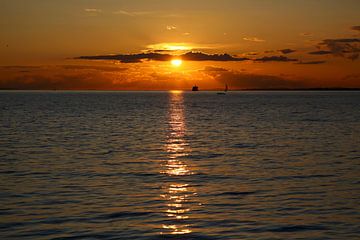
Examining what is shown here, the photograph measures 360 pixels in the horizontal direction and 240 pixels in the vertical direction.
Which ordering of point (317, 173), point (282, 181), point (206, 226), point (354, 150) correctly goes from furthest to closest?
point (354, 150) < point (317, 173) < point (282, 181) < point (206, 226)

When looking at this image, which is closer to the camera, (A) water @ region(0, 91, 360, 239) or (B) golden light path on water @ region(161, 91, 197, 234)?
(A) water @ region(0, 91, 360, 239)

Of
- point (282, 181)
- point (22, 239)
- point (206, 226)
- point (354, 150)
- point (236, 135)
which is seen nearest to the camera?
point (22, 239)

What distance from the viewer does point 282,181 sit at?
91.5 feet

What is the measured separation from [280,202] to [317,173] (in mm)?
8801

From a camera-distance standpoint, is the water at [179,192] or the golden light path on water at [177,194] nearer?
the water at [179,192]

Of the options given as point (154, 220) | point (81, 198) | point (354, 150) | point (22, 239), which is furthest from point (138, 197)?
point (354, 150)

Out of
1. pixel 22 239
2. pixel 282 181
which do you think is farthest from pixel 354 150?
pixel 22 239

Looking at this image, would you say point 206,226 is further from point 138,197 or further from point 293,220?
point 138,197

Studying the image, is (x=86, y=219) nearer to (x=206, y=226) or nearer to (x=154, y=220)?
(x=154, y=220)

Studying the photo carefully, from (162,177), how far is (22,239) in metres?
12.8

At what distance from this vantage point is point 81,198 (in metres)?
23.4

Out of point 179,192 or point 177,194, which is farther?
point 179,192

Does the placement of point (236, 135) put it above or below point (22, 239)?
below

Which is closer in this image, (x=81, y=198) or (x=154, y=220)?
(x=154, y=220)
